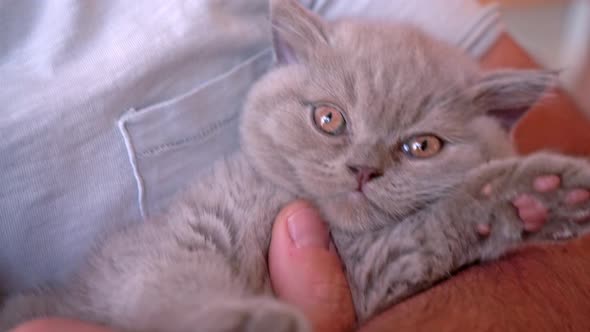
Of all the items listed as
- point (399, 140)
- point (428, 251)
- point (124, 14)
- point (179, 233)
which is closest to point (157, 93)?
point (124, 14)

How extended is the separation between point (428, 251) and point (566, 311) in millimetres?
185

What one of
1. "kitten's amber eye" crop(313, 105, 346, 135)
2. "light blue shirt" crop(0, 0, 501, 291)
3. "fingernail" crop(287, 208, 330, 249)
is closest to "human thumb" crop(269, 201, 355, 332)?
"fingernail" crop(287, 208, 330, 249)

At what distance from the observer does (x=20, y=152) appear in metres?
0.78

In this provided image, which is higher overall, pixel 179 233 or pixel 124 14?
pixel 124 14

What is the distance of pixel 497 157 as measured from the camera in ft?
2.59

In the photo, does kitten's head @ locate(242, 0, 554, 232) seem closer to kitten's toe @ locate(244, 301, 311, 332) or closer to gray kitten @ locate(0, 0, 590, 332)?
gray kitten @ locate(0, 0, 590, 332)

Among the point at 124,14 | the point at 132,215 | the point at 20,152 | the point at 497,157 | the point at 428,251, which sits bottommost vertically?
the point at 428,251

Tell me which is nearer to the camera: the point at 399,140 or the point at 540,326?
the point at 540,326

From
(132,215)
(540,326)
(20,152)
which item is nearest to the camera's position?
(540,326)

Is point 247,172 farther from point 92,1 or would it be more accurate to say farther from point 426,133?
point 92,1

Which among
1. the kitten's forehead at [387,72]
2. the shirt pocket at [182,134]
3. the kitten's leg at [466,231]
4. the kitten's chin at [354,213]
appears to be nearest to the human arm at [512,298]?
Result: the kitten's leg at [466,231]

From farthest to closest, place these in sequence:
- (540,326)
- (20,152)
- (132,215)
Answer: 1. (132,215)
2. (20,152)
3. (540,326)

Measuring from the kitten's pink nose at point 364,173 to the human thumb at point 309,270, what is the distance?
97 millimetres

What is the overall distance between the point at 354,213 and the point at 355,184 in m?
0.05
